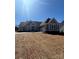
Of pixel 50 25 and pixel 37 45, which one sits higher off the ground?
pixel 50 25

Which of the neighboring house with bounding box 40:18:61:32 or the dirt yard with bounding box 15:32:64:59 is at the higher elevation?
the neighboring house with bounding box 40:18:61:32

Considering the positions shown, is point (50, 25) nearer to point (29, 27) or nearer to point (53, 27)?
point (53, 27)

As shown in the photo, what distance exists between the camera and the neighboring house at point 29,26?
1558 millimetres

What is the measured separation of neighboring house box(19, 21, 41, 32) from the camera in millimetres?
1558

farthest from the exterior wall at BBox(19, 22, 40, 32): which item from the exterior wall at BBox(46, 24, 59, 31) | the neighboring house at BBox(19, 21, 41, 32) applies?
the exterior wall at BBox(46, 24, 59, 31)

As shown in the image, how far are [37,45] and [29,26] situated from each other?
0.77 feet

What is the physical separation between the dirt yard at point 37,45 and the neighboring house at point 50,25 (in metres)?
0.07

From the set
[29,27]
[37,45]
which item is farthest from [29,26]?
[37,45]

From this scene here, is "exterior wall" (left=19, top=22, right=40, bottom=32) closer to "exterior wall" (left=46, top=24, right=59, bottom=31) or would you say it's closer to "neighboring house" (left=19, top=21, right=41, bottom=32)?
"neighboring house" (left=19, top=21, right=41, bottom=32)

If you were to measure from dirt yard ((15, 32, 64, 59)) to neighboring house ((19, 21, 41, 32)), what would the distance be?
46mm

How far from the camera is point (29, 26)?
1.57 m
